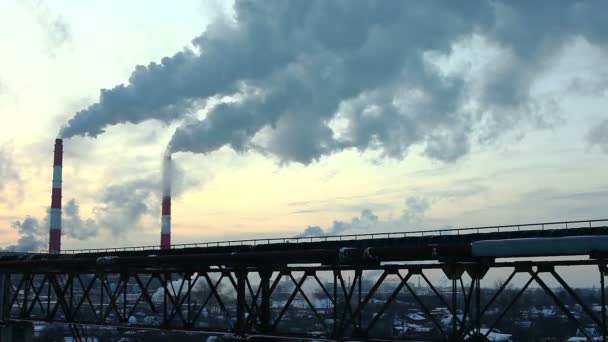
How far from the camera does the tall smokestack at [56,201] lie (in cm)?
9062

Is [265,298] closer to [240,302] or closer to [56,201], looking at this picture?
[240,302]

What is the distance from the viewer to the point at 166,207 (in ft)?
311

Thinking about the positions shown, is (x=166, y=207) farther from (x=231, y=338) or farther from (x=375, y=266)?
(x=375, y=266)

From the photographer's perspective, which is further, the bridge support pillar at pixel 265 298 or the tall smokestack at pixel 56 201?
the tall smokestack at pixel 56 201

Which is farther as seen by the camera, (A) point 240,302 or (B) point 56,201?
(B) point 56,201

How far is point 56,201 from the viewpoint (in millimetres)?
91000

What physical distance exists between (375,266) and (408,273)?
5.68ft

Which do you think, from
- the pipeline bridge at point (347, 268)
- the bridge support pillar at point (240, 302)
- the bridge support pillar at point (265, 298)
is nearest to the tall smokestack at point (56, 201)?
the pipeline bridge at point (347, 268)

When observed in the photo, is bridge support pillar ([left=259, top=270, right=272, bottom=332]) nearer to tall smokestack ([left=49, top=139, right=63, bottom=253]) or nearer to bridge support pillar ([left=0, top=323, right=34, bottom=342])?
bridge support pillar ([left=0, top=323, right=34, bottom=342])

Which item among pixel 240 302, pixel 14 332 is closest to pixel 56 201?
pixel 14 332

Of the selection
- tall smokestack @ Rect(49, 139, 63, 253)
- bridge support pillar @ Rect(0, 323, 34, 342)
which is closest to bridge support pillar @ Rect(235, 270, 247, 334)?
bridge support pillar @ Rect(0, 323, 34, 342)

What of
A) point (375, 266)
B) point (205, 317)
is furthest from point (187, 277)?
point (205, 317)

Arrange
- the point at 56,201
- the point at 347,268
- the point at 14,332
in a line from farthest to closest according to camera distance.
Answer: the point at 56,201 < the point at 14,332 < the point at 347,268

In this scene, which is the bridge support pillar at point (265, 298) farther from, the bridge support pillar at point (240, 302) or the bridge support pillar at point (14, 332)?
the bridge support pillar at point (14, 332)
